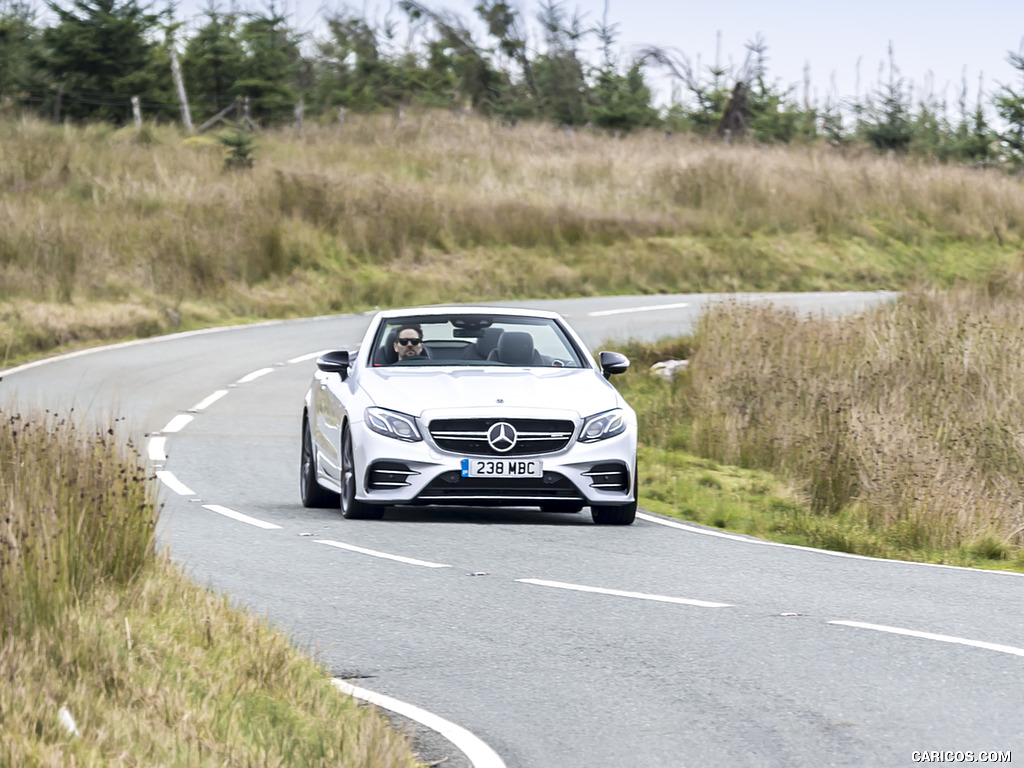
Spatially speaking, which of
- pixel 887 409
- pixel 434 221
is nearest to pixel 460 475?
pixel 887 409

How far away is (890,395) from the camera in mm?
16438

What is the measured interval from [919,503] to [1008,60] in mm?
42610

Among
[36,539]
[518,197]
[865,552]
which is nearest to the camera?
[36,539]

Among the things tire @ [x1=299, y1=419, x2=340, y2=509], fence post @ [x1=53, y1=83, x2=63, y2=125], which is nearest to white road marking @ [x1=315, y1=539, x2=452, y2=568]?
tire @ [x1=299, y1=419, x2=340, y2=509]

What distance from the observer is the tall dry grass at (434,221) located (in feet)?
99.3

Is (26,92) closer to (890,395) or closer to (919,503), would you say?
(890,395)

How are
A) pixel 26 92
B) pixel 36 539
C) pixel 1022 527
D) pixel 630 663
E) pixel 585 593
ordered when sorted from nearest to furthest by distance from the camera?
pixel 36 539 < pixel 630 663 < pixel 585 593 < pixel 1022 527 < pixel 26 92

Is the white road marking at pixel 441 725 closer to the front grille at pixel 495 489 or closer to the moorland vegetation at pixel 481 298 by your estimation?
the moorland vegetation at pixel 481 298

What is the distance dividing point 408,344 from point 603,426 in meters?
1.77

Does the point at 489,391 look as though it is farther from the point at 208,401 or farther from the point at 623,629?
the point at 208,401

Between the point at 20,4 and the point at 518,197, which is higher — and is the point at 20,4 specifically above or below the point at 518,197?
above

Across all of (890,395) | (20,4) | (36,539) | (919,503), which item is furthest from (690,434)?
(20,4)

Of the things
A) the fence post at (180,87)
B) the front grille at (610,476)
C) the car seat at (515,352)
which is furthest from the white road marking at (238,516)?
the fence post at (180,87)

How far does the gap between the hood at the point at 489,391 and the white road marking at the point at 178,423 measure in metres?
5.97
